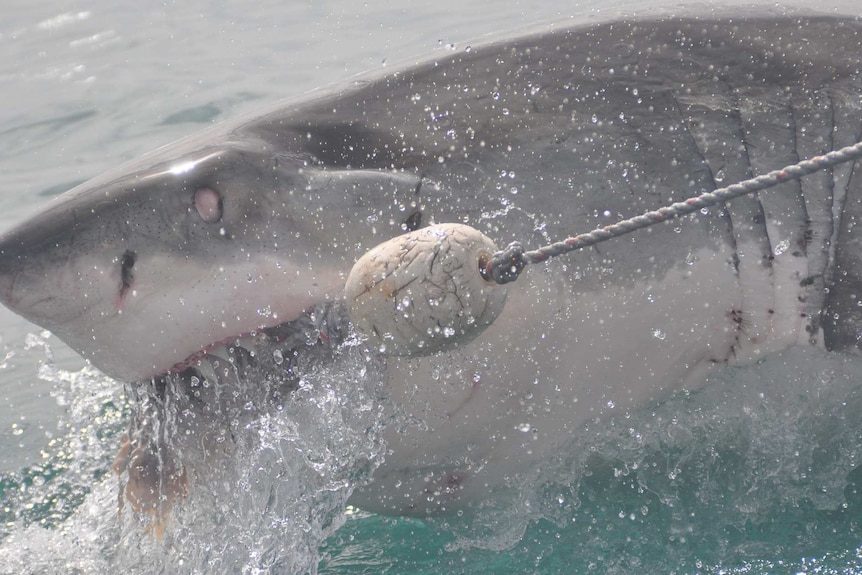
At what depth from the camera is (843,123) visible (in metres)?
A: 1.77

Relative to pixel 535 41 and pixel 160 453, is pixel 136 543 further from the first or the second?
pixel 535 41

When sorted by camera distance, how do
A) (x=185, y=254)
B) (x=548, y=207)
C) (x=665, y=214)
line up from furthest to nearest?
(x=548, y=207), (x=185, y=254), (x=665, y=214)

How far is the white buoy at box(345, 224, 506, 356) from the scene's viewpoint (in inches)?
55.6

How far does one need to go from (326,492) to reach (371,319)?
52cm

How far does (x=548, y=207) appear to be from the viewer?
1696mm

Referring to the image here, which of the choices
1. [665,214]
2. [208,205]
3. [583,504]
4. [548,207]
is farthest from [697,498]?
[208,205]

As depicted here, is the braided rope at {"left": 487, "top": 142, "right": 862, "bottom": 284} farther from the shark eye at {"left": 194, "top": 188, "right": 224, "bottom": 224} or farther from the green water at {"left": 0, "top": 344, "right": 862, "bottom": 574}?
the green water at {"left": 0, "top": 344, "right": 862, "bottom": 574}

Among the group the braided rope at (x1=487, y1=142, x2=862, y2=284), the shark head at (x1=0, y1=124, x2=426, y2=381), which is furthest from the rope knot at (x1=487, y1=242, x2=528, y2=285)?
the shark head at (x1=0, y1=124, x2=426, y2=381)

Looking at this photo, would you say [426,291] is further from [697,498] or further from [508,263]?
[697,498]

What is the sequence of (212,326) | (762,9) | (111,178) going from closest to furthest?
(212,326)
(111,178)
(762,9)

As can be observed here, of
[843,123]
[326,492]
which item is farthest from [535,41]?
[326,492]

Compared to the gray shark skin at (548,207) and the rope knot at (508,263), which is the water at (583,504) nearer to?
the gray shark skin at (548,207)

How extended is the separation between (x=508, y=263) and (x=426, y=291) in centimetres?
12

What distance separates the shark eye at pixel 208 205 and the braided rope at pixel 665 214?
1.45 feet
